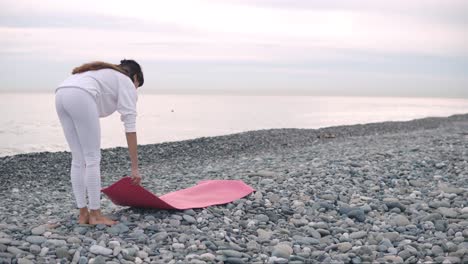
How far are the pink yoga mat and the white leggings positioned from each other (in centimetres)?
42

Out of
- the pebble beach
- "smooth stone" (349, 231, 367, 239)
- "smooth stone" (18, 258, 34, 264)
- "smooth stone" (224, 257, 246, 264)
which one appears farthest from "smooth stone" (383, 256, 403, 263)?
"smooth stone" (18, 258, 34, 264)

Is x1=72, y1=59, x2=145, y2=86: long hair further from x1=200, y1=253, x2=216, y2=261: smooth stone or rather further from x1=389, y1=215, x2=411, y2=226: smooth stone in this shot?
x1=389, y1=215, x2=411, y2=226: smooth stone

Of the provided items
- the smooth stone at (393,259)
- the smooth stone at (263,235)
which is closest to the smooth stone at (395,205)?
the smooth stone at (393,259)

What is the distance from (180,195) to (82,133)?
2017mm

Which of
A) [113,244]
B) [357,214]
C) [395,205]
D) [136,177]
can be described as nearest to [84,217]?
[136,177]

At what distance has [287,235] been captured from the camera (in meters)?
5.61

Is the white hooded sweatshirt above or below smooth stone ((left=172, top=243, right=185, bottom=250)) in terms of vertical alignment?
above

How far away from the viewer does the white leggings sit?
5215 millimetres

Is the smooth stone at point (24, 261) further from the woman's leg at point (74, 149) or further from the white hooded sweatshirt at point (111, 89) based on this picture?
the white hooded sweatshirt at point (111, 89)

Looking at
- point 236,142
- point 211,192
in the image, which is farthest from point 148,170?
point 211,192

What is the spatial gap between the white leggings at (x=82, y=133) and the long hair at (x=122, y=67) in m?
0.34

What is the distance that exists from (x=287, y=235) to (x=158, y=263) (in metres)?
1.55

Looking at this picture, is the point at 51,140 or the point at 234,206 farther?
the point at 51,140

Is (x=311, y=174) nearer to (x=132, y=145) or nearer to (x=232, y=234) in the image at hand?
(x=232, y=234)
